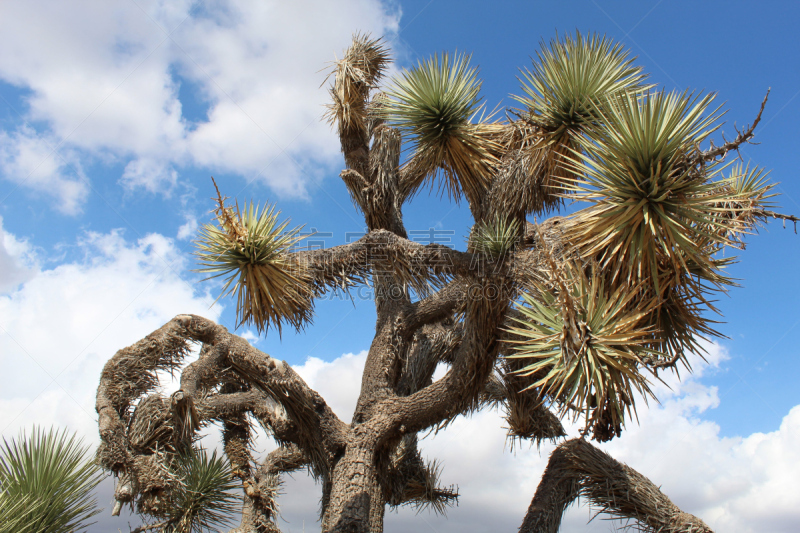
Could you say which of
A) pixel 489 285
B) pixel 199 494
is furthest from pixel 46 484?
pixel 489 285

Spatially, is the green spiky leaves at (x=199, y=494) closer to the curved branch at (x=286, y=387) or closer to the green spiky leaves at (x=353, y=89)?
the curved branch at (x=286, y=387)

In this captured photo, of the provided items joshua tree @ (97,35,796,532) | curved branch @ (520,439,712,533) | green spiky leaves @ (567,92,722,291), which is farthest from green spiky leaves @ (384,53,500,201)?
curved branch @ (520,439,712,533)

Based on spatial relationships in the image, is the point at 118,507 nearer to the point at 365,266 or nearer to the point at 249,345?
the point at 249,345

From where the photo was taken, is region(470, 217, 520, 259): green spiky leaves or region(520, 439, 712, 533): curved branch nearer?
region(470, 217, 520, 259): green spiky leaves

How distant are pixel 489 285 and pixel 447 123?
1995 millimetres

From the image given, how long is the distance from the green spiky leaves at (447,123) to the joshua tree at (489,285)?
2 centimetres

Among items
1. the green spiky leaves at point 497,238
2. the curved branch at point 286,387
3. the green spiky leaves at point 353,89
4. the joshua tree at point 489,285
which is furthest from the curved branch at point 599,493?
the green spiky leaves at point 353,89

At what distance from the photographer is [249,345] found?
5.80m

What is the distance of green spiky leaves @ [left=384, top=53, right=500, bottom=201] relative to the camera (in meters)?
5.84

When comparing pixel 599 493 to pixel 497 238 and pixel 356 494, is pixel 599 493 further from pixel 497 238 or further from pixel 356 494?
pixel 497 238

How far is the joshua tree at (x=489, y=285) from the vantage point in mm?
4117

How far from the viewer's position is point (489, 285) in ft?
17.1

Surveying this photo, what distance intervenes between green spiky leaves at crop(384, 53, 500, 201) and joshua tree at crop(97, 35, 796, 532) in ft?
0.08

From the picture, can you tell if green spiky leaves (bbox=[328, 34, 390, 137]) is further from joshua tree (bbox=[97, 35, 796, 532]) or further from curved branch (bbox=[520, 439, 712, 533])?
curved branch (bbox=[520, 439, 712, 533])
